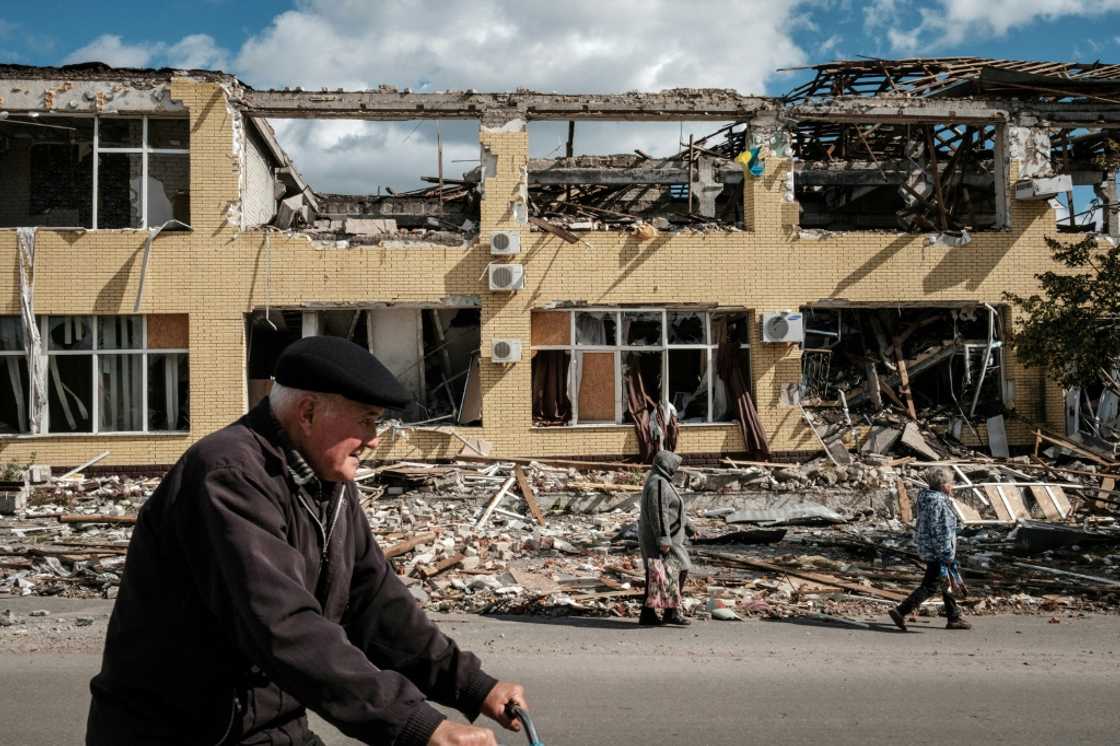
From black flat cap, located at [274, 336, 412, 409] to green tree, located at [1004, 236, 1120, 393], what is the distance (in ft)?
35.5

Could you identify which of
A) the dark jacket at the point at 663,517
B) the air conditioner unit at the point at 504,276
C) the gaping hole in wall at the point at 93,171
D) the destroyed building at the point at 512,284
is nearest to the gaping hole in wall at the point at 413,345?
the destroyed building at the point at 512,284

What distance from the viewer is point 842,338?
2102 cm

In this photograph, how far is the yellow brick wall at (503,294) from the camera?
60.4ft

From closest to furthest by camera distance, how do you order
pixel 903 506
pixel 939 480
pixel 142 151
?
pixel 939 480 < pixel 903 506 < pixel 142 151

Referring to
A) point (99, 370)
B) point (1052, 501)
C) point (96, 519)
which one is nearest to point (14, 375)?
point (99, 370)

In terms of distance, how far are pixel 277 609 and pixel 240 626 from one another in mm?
93

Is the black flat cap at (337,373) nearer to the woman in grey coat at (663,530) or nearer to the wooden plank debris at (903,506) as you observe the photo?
the woman in grey coat at (663,530)

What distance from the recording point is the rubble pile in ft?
32.7

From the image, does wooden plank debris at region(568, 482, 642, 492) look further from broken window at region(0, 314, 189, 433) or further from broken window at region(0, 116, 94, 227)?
broken window at region(0, 116, 94, 227)

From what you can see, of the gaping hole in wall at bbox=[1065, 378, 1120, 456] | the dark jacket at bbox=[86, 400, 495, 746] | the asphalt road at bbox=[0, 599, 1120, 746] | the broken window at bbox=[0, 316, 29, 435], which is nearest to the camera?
the dark jacket at bbox=[86, 400, 495, 746]

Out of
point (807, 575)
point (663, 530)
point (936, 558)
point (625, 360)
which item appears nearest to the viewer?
point (936, 558)

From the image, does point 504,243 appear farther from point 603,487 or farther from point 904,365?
point 904,365

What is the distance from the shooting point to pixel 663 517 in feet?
29.8

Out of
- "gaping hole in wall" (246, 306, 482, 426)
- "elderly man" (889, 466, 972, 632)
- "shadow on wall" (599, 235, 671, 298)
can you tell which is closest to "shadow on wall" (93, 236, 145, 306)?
"gaping hole in wall" (246, 306, 482, 426)
